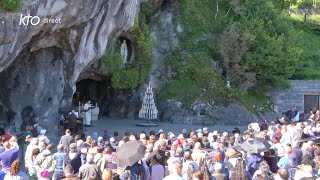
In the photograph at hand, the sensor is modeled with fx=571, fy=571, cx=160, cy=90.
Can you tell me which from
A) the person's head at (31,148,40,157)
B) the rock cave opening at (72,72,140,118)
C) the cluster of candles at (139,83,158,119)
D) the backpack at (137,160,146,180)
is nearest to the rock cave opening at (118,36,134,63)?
the rock cave opening at (72,72,140,118)

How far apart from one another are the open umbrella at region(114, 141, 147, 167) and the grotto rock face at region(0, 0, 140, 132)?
1112 cm

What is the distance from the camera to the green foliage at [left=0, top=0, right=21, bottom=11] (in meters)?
19.9

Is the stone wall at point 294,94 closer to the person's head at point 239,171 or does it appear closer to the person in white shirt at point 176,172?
the person's head at point 239,171

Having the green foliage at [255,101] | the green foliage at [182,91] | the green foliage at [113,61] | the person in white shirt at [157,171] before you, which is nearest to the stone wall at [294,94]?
the green foliage at [255,101]

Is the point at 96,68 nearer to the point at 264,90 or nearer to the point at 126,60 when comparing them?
the point at 126,60

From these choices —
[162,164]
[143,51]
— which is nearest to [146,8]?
[143,51]

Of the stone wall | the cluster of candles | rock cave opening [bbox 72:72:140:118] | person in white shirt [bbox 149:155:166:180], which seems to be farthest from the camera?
the stone wall

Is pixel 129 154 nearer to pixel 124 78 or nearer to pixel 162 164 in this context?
pixel 162 164

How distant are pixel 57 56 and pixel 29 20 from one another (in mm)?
5636

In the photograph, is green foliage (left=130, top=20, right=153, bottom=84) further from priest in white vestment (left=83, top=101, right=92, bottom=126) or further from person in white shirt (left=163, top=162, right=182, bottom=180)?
person in white shirt (left=163, top=162, right=182, bottom=180)

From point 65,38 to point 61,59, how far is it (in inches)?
62.9

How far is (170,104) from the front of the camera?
33.5 metres

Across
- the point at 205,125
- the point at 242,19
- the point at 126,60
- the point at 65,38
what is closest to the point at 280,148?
the point at 65,38

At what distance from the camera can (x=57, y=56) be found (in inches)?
1043
